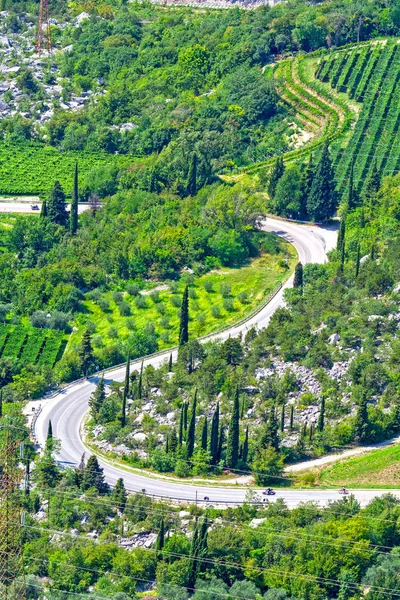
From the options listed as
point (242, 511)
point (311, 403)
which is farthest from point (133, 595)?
point (311, 403)

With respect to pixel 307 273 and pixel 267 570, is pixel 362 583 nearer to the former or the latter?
pixel 267 570

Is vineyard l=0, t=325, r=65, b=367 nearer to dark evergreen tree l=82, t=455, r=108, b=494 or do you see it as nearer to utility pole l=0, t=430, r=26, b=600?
dark evergreen tree l=82, t=455, r=108, b=494

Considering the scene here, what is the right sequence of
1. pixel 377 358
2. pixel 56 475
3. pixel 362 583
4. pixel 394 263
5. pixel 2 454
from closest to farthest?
pixel 2 454, pixel 362 583, pixel 56 475, pixel 377 358, pixel 394 263

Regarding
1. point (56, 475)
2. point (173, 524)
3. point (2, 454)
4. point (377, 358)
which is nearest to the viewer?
point (2, 454)

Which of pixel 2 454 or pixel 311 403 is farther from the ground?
pixel 2 454

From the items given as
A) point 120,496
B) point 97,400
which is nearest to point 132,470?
point 120,496

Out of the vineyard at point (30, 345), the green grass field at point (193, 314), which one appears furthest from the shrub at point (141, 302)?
the vineyard at point (30, 345)

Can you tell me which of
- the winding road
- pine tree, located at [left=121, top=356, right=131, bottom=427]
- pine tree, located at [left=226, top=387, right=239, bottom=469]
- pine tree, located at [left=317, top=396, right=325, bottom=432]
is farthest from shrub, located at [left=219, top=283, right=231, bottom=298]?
pine tree, located at [left=226, top=387, right=239, bottom=469]
